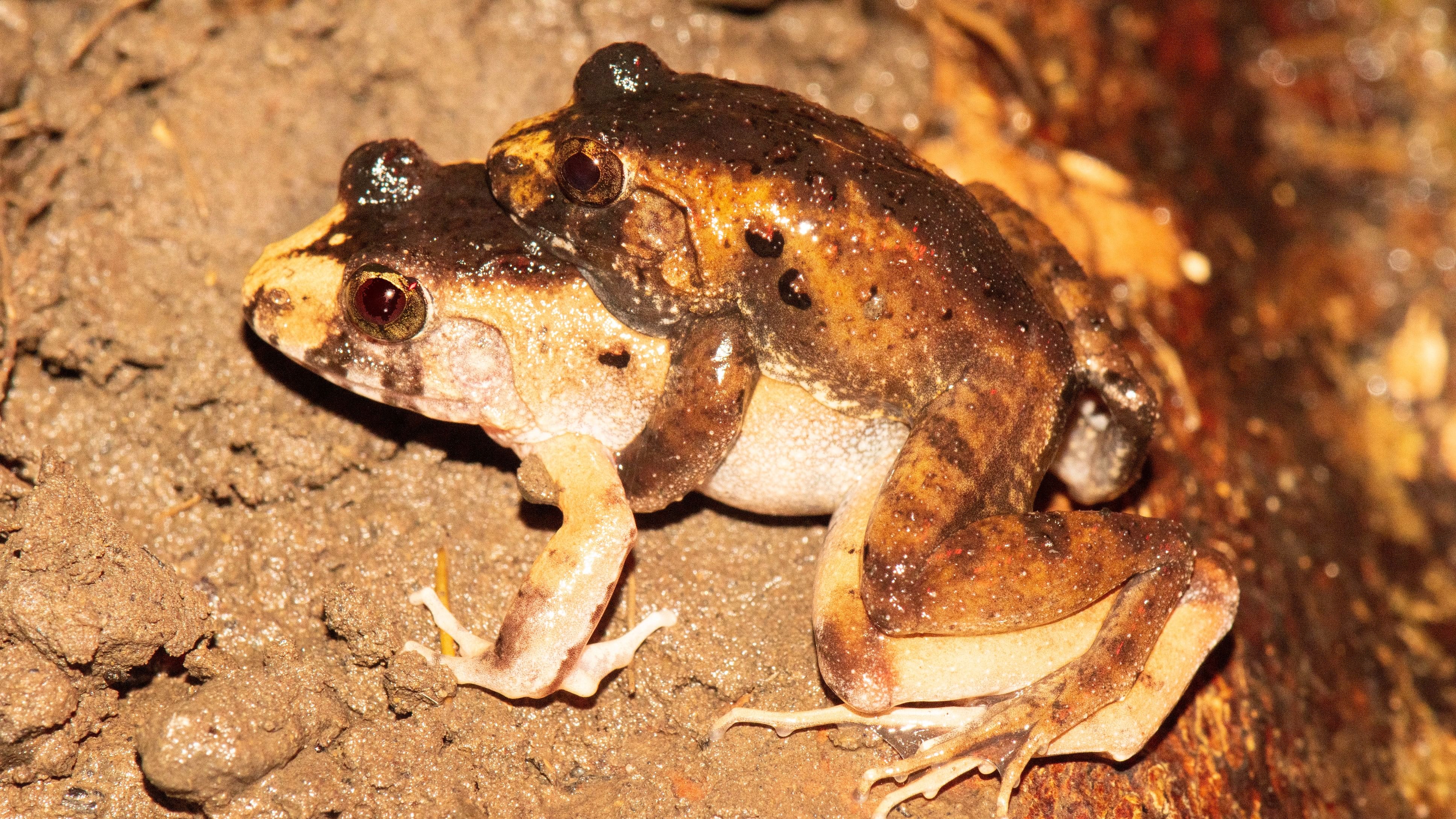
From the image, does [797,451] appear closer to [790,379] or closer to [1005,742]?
[790,379]

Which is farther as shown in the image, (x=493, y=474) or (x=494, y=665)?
(x=493, y=474)

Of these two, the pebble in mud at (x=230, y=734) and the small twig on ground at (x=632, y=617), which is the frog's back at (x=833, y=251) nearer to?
the small twig on ground at (x=632, y=617)

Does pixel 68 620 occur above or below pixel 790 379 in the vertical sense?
below

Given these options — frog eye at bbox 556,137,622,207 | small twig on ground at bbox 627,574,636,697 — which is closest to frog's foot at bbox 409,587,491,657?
small twig on ground at bbox 627,574,636,697

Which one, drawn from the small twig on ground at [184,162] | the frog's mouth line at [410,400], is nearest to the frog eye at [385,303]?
the frog's mouth line at [410,400]

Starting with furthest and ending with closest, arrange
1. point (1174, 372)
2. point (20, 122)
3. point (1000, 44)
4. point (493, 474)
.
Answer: point (1000, 44) < point (1174, 372) < point (20, 122) < point (493, 474)

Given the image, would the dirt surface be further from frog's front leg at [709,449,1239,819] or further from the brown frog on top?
the brown frog on top

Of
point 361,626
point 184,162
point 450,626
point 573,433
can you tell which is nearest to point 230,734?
point 361,626
